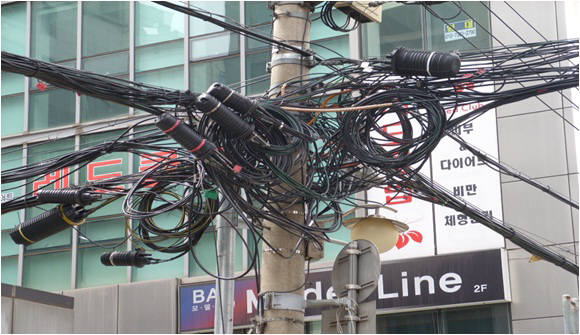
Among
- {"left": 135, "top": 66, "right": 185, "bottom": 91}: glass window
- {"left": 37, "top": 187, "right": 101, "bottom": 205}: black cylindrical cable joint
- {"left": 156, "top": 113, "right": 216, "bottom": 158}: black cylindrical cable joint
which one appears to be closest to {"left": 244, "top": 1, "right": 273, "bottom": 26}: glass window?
{"left": 135, "top": 66, "right": 185, "bottom": 91}: glass window

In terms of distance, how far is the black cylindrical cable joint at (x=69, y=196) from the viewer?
9867 mm

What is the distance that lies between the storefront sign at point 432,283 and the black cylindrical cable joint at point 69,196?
6.90 metres

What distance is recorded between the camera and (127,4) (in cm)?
2000

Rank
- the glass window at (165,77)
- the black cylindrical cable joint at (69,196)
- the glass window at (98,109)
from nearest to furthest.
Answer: the black cylindrical cable joint at (69,196) → the glass window at (165,77) → the glass window at (98,109)

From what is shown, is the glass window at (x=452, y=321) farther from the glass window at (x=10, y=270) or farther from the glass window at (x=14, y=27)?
the glass window at (x=14, y=27)

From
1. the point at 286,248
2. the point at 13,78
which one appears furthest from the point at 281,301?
the point at 13,78

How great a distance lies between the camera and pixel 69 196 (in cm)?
989

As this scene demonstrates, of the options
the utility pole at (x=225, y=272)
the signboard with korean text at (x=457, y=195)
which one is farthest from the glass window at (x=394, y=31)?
the utility pole at (x=225, y=272)

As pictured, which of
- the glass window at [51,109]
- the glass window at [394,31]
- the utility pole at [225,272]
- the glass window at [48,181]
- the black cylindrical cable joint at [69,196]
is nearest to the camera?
the utility pole at [225,272]

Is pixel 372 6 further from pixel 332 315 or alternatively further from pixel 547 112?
pixel 547 112

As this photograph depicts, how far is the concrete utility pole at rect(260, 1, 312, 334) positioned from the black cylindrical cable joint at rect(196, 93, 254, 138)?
777 mm

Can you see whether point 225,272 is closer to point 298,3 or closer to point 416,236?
point 298,3

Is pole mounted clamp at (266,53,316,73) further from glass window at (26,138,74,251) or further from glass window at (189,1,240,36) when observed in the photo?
glass window at (26,138,74,251)

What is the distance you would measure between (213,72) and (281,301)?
10.9 m
